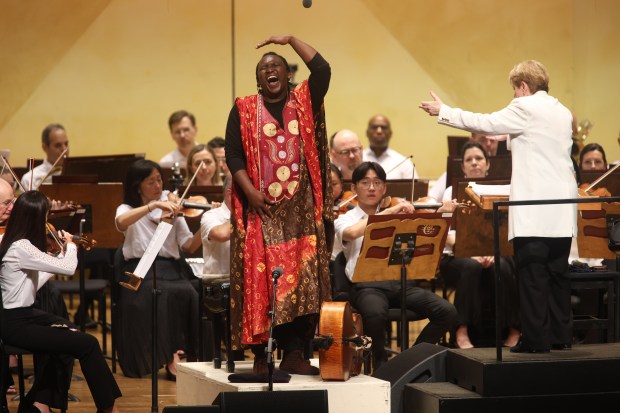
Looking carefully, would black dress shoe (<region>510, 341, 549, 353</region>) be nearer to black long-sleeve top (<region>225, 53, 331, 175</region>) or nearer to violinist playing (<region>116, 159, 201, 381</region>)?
black long-sleeve top (<region>225, 53, 331, 175</region>)

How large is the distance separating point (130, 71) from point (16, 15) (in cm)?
113

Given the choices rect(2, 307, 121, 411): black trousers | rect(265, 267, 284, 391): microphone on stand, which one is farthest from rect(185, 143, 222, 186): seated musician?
rect(265, 267, 284, 391): microphone on stand

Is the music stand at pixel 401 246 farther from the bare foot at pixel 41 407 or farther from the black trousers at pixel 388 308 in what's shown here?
the bare foot at pixel 41 407

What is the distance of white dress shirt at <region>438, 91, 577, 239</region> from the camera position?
481cm

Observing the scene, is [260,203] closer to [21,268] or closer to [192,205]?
[21,268]

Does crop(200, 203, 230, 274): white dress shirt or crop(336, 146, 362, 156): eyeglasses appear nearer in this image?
crop(200, 203, 230, 274): white dress shirt

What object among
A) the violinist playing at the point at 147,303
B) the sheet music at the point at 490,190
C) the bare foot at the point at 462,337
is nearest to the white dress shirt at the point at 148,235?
the violinist playing at the point at 147,303

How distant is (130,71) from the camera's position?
1048 cm

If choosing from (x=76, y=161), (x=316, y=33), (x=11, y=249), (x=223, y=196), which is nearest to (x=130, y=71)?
(x=316, y=33)

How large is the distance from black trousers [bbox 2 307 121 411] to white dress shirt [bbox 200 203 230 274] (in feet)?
4.09

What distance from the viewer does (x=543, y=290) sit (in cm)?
482

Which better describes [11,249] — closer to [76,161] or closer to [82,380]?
[82,380]

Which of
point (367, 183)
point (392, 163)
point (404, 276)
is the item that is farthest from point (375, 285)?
point (392, 163)

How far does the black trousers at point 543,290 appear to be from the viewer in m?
4.82
